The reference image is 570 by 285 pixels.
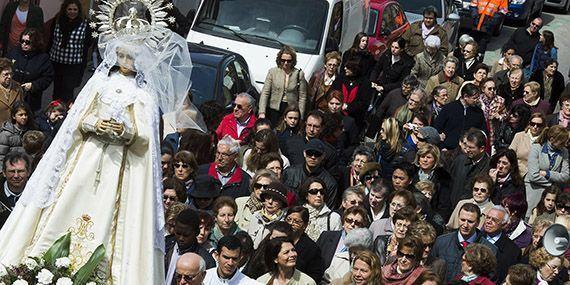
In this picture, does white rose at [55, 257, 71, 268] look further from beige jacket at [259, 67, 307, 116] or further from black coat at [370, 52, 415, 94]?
black coat at [370, 52, 415, 94]

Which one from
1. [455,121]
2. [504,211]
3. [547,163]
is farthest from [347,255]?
[455,121]

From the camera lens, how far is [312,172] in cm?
1580

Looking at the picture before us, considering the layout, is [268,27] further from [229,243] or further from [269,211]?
[229,243]

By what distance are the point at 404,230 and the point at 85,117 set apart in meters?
3.83

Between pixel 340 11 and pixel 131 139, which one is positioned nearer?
pixel 131 139

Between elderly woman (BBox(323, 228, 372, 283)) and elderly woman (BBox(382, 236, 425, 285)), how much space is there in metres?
0.53

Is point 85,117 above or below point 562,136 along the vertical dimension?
above

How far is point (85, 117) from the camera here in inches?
434

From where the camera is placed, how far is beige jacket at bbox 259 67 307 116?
19.1m

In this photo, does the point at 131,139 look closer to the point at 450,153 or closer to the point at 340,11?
the point at 450,153

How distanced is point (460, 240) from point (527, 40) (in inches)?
411

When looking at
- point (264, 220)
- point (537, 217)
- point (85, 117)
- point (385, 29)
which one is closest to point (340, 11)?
point (385, 29)

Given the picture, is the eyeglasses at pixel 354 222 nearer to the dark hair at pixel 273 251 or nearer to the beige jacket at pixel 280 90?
the dark hair at pixel 273 251

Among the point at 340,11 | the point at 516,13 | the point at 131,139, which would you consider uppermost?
the point at 131,139
